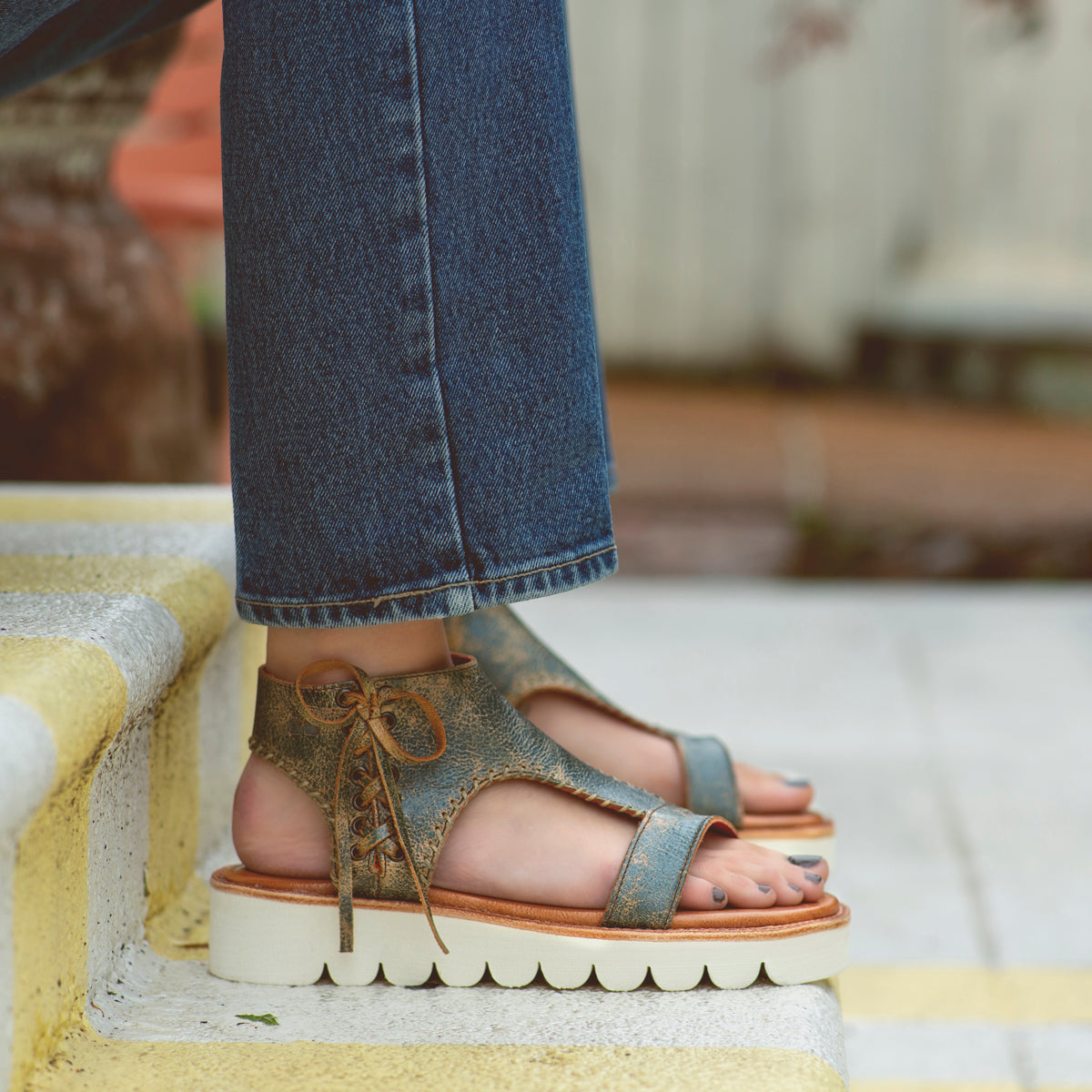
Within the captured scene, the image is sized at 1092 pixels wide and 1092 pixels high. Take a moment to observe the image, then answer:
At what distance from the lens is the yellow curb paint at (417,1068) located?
2.14ft

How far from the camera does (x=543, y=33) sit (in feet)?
2.36

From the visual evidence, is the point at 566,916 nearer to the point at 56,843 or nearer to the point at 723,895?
the point at 723,895

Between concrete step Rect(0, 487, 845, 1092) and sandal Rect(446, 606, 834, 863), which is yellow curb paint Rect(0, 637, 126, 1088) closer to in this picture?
concrete step Rect(0, 487, 845, 1092)

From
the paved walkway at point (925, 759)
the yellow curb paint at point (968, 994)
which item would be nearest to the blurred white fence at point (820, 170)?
the paved walkway at point (925, 759)

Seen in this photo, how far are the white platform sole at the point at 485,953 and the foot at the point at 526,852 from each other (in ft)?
0.07

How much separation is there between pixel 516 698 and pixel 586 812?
0.17m

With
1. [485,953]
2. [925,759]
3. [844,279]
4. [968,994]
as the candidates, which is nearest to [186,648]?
[485,953]

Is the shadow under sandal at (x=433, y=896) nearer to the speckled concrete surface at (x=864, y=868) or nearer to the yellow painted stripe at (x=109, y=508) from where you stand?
the speckled concrete surface at (x=864, y=868)

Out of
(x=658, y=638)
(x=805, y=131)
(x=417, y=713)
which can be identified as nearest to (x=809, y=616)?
(x=658, y=638)

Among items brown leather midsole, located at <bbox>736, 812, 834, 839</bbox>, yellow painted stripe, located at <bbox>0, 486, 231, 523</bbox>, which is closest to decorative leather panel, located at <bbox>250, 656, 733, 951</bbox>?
brown leather midsole, located at <bbox>736, 812, 834, 839</bbox>

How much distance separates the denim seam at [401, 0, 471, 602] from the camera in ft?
2.22

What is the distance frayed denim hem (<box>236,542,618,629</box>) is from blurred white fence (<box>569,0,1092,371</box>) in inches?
114

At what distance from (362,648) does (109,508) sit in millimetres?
560

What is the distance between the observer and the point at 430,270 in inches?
26.8
